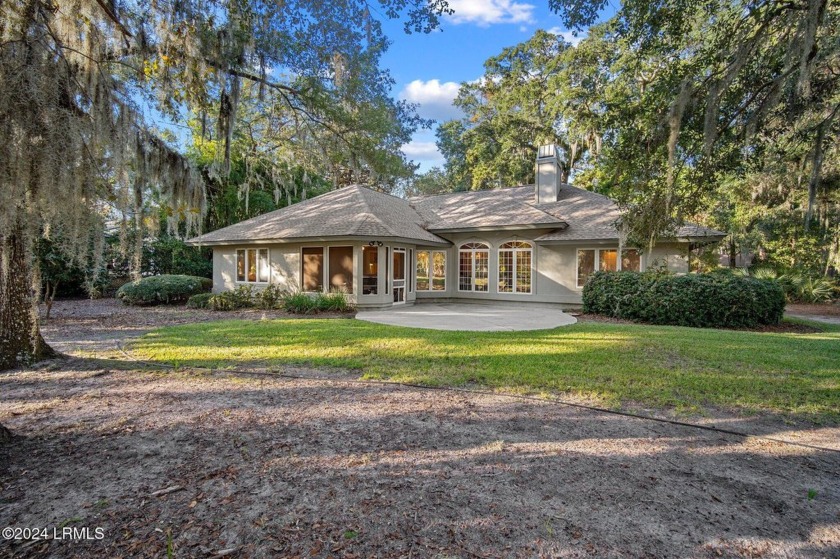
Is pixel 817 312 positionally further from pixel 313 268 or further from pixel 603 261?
pixel 313 268

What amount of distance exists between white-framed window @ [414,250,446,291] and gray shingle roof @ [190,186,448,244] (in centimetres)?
85

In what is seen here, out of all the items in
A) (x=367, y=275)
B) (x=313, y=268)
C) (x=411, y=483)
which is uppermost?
(x=313, y=268)

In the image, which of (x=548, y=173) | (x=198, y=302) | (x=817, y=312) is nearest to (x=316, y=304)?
(x=198, y=302)

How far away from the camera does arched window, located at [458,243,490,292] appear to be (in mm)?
15977

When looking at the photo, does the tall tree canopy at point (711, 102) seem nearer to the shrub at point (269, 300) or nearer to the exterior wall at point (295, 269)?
the exterior wall at point (295, 269)

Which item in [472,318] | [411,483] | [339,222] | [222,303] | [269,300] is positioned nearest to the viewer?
[411,483]

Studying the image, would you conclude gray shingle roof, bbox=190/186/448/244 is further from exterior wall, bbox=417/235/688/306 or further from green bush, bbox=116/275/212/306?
green bush, bbox=116/275/212/306

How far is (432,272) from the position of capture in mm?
16734

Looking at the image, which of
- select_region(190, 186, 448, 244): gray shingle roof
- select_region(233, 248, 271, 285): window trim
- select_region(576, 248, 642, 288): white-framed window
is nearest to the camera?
select_region(190, 186, 448, 244): gray shingle roof

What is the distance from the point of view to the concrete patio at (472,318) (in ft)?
31.6

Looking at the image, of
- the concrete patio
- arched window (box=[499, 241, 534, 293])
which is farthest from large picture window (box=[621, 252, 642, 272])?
arched window (box=[499, 241, 534, 293])

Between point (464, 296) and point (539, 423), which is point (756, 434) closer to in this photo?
point (539, 423)

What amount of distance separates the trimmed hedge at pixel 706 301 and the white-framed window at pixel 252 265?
11763 mm

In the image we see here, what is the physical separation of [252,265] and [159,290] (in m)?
3.04
